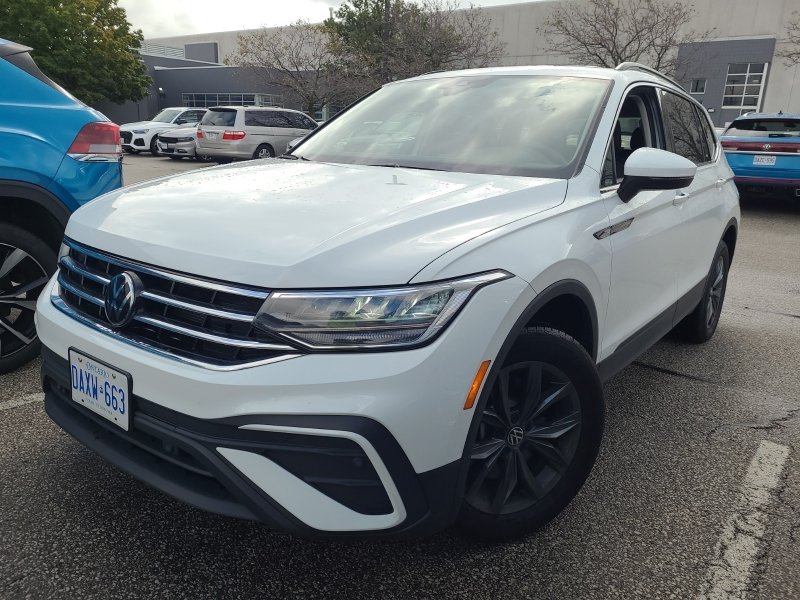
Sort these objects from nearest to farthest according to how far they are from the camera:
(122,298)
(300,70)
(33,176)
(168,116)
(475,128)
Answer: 1. (122,298)
2. (475,128)
3. (33,176)
4. (168,116)
5. (300,70)

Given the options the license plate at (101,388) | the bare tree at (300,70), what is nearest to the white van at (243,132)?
the bare tree at (300,70)

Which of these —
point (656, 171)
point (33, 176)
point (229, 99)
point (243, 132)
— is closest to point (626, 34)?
point (243, 132)

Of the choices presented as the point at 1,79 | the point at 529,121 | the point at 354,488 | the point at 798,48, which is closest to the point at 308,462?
the point at 354,488

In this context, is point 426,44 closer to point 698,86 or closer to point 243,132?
point 243,132

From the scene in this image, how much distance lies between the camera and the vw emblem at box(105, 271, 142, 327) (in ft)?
6.33

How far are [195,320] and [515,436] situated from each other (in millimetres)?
1059

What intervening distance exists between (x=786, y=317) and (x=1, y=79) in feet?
18.4

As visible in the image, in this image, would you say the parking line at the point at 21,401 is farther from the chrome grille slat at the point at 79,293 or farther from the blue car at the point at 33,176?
the chrome grille slat at the point at 79,293

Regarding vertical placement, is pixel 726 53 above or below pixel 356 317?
above

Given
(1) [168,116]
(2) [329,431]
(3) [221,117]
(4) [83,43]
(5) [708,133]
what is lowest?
(1) [168,116]

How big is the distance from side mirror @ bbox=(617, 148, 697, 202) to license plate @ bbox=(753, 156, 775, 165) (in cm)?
909

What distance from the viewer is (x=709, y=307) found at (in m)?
4.45

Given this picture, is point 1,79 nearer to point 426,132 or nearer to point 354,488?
point 426,132

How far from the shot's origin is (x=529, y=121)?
2896mm
